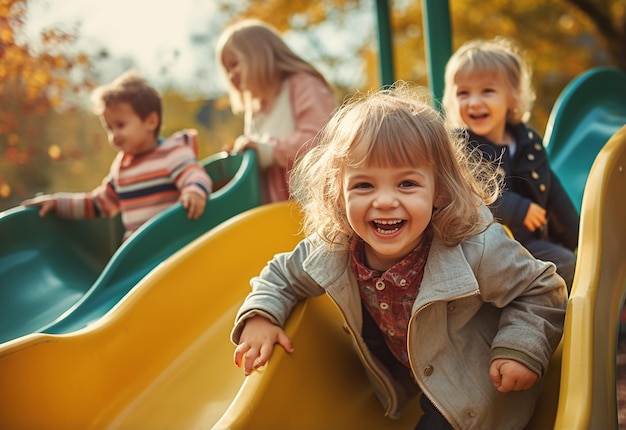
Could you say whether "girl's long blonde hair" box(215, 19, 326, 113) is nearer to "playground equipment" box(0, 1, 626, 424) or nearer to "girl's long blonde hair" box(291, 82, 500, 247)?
"playground equipment" box(0, 1, 626, 424)

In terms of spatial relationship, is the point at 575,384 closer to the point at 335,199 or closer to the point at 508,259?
the point at 508,259

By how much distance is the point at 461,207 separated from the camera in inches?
65.8

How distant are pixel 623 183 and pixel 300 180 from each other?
99 centimetres

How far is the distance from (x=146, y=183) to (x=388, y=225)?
2021 millimetres

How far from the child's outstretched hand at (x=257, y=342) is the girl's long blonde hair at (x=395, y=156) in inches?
10.1

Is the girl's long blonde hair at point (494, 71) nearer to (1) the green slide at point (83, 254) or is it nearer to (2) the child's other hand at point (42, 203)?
(1) the green slide at point (83, 254)

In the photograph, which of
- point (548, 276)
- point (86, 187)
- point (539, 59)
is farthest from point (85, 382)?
point (539, 59)

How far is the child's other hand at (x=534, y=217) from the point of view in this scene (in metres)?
2.59

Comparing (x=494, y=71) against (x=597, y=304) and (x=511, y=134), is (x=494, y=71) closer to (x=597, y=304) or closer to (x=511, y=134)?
(x=511, y=134)

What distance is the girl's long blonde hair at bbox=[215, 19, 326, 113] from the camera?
3596 mm

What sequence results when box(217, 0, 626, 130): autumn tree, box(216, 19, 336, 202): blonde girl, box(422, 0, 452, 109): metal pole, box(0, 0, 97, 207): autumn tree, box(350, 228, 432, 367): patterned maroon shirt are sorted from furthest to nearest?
box(217, 0, 626, 130): autumn tree → box(0, 0, 97, 207): autumn tree → box(422, 0, 452, 109): metal pole → box(216, 19, 336, 202): blonde girl → box(350, 228, 432, 367): patterned maroon shirt

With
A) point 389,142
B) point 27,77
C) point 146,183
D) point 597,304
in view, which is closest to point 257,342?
point 389,142

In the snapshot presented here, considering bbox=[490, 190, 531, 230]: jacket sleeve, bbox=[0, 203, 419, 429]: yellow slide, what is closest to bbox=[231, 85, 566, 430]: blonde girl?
bbox=[0, 203, 419, 429]: yellow slide

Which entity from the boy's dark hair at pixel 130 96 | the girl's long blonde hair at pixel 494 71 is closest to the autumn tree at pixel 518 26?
the boy's dark hair at pixel 130 96
